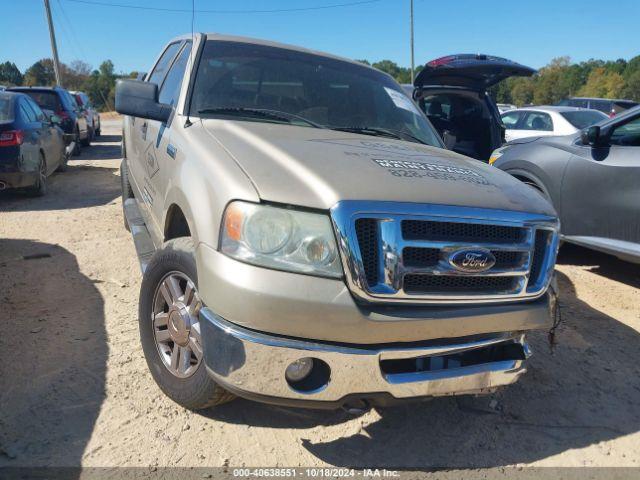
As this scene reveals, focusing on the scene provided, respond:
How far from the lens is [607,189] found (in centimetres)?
485

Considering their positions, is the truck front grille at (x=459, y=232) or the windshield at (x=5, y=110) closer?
the truck front grille at (x=459, y=232)

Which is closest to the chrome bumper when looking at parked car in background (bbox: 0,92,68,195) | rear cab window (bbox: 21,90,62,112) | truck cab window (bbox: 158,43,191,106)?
truck cab window (bbox: 158,43,191,106)

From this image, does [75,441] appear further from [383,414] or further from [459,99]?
[459,99]

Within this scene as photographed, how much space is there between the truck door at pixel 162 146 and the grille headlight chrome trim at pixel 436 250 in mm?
1422

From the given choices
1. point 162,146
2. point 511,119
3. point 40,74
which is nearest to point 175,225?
point 162,146

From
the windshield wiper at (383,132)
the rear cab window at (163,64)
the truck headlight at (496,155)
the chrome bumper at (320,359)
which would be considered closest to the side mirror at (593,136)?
the truck headlight at (496,155)

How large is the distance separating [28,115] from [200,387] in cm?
737

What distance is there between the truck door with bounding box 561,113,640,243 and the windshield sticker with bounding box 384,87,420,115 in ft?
6.57

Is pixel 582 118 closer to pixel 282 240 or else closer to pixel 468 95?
pixel 468 95

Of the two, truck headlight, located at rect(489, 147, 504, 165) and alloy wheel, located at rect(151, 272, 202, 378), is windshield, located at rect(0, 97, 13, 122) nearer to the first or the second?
alloy wheel, located at rect(151, 272, 202, 378)

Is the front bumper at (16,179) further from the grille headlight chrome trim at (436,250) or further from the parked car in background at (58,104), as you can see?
the grille headlight chrome trim at (436,250)

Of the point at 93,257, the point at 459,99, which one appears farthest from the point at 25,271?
A: the point at 459,99

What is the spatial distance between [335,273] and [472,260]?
2.03ft

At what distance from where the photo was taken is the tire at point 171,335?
8.30 feet
